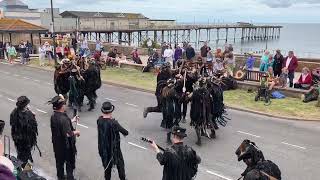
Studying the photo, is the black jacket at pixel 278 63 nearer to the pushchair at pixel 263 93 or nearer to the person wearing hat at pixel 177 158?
the pushchair at pixel 263 93

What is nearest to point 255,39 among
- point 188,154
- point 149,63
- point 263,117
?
point 149,63

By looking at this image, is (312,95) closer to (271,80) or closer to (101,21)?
(271,80)

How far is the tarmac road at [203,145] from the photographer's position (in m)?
9.55

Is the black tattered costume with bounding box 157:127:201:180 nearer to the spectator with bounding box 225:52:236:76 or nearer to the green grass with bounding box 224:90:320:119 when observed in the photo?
the green grass with bounding box 224:90:320:119

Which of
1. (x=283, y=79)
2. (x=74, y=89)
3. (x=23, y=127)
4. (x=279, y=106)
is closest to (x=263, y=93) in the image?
(x=279, y=106)

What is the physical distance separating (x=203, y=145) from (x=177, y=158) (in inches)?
201

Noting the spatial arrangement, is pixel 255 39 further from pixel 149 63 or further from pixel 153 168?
pixel 153 168

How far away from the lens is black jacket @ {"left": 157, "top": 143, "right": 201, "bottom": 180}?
6199mm

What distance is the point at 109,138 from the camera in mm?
8164

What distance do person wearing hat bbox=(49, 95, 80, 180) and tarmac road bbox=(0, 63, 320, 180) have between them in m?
0.63

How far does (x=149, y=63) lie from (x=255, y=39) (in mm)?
112994

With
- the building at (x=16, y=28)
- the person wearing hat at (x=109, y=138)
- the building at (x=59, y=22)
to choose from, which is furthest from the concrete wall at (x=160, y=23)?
the person wearing hat at (x=109, y=138)

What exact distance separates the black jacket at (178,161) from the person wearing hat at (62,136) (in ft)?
8.40

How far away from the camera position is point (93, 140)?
11758mm
